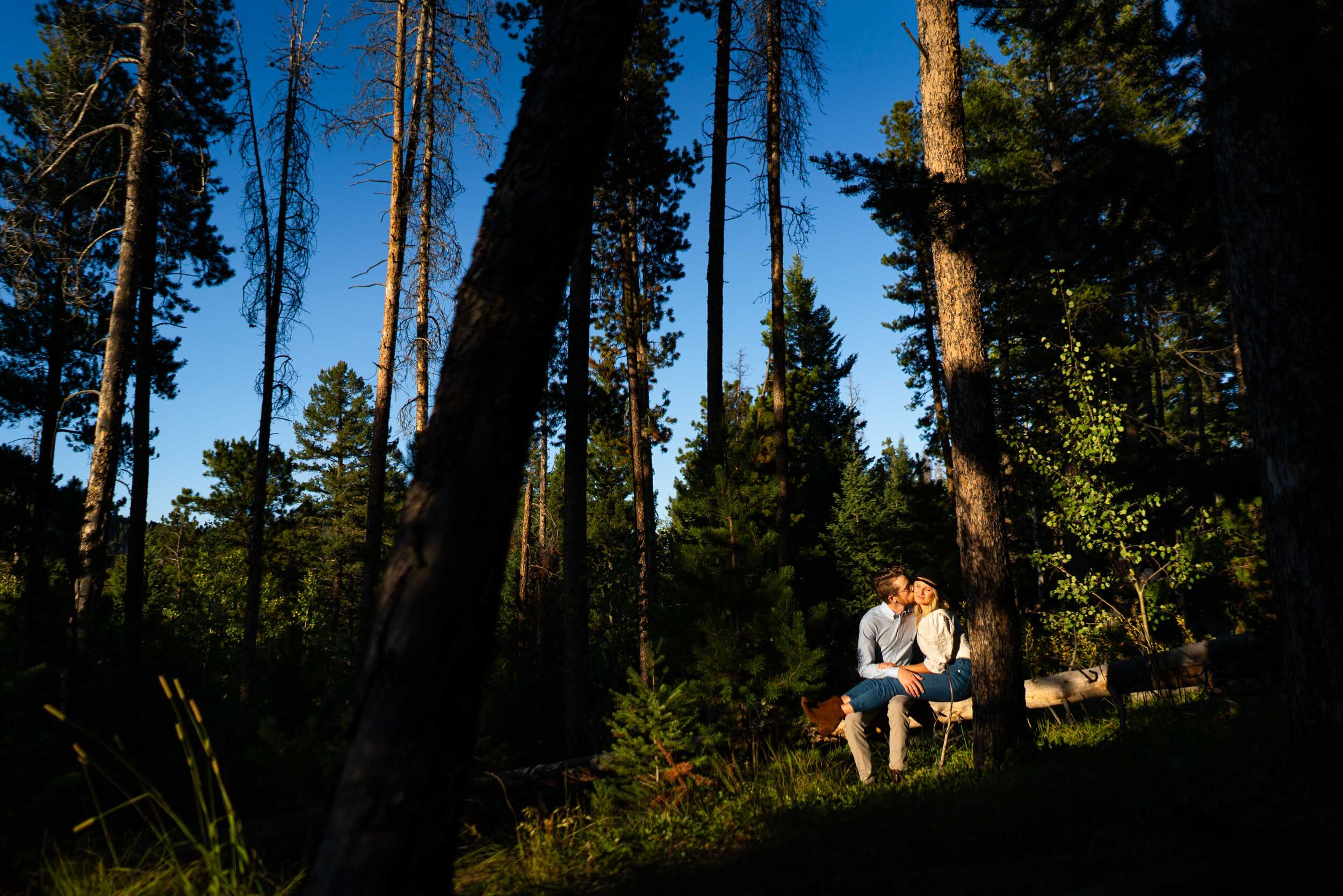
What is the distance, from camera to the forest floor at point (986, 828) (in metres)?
2.78

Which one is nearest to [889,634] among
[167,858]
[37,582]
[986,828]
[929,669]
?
[929,669]

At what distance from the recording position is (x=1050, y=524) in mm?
10375

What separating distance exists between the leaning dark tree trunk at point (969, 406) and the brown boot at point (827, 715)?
127cm

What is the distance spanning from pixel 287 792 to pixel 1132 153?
1046cm

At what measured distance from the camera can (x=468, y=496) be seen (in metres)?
2.32

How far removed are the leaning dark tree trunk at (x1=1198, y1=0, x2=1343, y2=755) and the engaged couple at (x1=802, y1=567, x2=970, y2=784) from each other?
221cm

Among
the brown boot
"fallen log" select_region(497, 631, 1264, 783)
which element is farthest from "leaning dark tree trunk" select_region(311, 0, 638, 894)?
"fallen log" select_region(497, 631, 1264, 783)

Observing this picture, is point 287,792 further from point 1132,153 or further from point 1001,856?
point 1132,153

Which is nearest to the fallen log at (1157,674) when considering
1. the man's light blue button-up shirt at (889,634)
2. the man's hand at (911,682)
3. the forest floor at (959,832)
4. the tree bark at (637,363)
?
the man's light blue button-up shirt at (889,634)

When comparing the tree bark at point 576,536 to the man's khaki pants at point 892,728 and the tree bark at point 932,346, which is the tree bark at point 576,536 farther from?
the tree bark at point 932,346

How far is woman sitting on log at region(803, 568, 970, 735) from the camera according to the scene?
5.88m

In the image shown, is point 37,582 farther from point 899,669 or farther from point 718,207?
point 718,207

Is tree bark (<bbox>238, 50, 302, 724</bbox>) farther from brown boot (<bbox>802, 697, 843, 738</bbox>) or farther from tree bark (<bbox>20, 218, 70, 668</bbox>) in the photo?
brown boot (<bbox>802, 697, 843, 738</bbox>)

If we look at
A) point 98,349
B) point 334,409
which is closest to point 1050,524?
point 98,349
